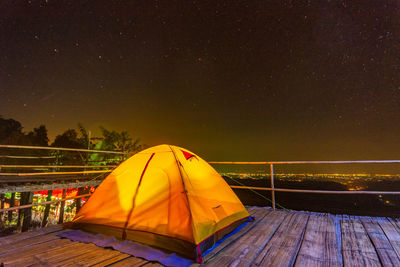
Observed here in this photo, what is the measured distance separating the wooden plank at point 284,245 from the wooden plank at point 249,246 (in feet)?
0.24

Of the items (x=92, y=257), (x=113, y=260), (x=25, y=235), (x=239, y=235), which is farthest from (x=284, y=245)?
(x=25, y=235)

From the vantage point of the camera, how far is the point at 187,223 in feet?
8.21

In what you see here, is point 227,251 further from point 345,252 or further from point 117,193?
point 117,193

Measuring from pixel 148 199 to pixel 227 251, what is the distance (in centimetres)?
123

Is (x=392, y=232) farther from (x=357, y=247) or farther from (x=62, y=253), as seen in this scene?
(x=62, y=253)

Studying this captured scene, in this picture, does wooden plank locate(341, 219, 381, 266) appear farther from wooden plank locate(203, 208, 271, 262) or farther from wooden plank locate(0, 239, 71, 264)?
wooden plank locate(0, 239, 71, 264)

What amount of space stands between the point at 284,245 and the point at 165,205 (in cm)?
164

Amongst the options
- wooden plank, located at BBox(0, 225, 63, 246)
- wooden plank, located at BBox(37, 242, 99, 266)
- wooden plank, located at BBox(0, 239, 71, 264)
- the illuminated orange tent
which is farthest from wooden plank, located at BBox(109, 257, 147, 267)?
wooden plank, located at BBox(0, 225, 63, 246)

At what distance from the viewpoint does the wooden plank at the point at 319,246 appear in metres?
2.25

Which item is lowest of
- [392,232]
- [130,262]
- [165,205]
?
[392,232]

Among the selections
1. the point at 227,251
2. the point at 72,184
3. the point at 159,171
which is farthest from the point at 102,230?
the point at 72,184

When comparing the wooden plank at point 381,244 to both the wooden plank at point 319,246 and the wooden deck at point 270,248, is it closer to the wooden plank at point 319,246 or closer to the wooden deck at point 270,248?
the wooden deck at point 270,248

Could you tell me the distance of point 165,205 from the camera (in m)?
2.80

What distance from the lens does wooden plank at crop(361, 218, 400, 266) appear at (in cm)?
227
